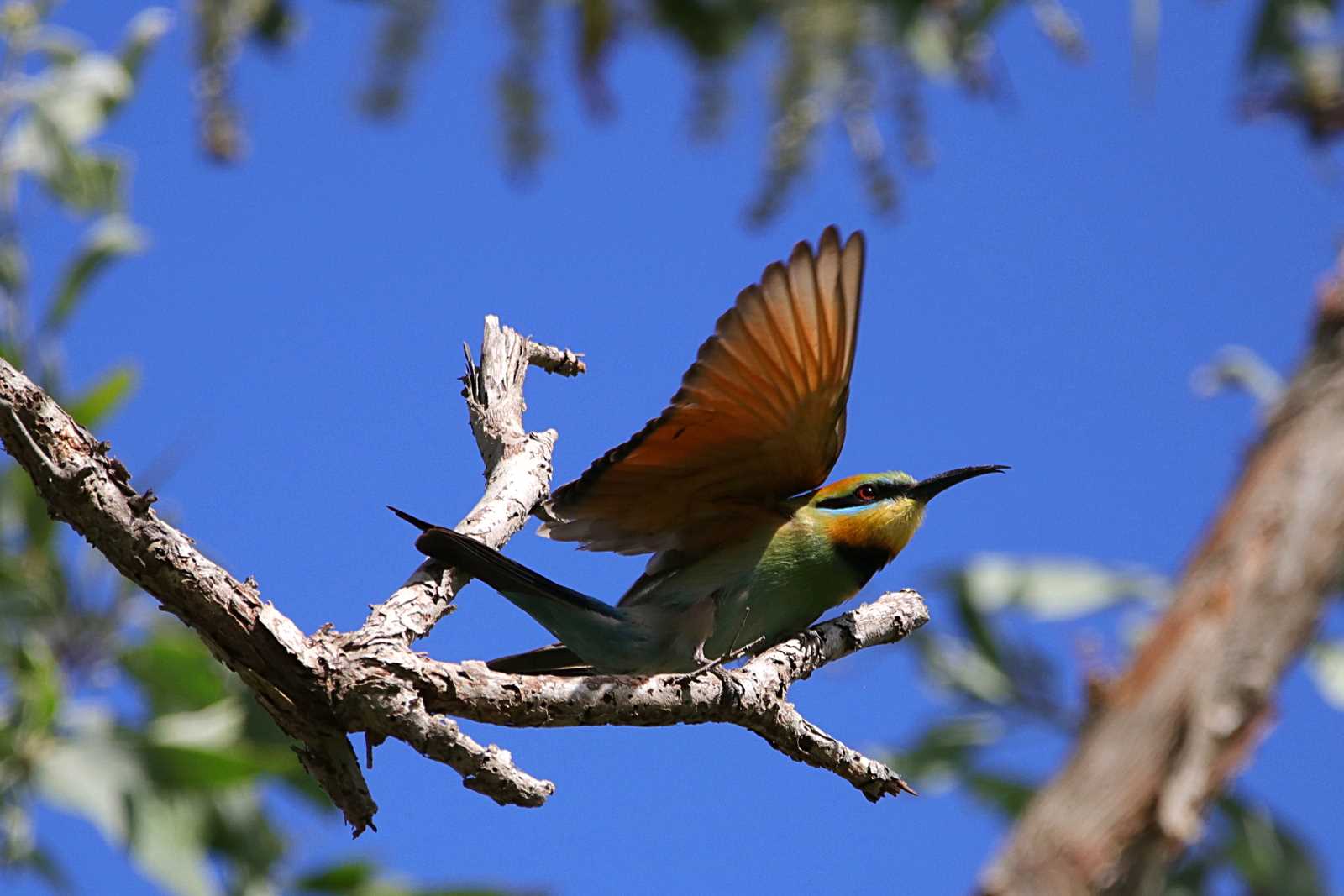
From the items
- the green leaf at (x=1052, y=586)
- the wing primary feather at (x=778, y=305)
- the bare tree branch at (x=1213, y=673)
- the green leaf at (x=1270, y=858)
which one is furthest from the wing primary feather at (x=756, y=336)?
the bare tree branch at (x=1213, y=673)

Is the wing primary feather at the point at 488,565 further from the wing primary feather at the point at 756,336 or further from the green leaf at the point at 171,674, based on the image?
the green leaf at the point at 171,674

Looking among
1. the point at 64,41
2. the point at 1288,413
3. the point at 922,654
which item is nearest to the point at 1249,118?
the point at 1288,413

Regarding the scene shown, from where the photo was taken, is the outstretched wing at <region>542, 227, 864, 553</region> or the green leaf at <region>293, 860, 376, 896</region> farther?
the green leaf at <region>293, 860, 376, 896</region>

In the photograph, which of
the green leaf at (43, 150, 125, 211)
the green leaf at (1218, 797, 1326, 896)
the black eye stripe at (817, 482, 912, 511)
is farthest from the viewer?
the green leaf at (43, 150, 125, 211)

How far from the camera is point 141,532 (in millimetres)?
1938

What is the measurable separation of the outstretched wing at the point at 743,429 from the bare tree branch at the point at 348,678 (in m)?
0.42

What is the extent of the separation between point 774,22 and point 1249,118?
1.46 m

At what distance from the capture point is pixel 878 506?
112 inches

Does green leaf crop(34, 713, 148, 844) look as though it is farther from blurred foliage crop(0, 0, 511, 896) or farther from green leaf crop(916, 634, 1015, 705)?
green leaf crop(916, 634, 1015, 705)

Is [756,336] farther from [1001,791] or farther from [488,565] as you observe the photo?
[1001,791]

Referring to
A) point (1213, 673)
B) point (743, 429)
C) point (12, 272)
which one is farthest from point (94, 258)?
point (1213, 673)

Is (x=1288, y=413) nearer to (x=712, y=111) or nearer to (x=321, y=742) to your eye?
(x=321, y=742)

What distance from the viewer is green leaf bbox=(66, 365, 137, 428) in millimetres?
3502

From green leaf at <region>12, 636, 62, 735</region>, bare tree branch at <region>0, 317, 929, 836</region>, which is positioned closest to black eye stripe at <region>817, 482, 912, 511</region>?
bare tree branch at <region>0, 317, 929, 836</region>
